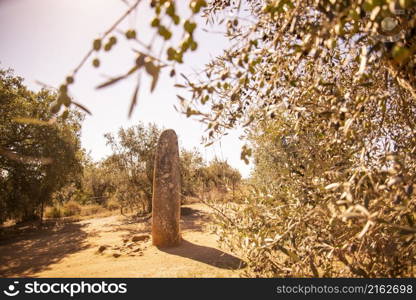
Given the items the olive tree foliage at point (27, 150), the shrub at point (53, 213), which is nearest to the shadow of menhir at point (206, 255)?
the olive tree foliage at point (27, 150)

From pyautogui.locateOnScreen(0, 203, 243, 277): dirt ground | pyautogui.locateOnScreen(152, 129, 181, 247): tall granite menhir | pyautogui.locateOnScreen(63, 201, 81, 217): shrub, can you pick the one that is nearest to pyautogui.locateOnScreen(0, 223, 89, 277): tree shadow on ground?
pyautogui.locateOnScreen(0, 203, 243, 277): dirt ground

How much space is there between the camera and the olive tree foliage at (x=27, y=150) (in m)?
16.0

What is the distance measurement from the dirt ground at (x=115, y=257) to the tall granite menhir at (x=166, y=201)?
1.71ft

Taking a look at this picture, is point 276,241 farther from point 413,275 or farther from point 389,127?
point 389,127

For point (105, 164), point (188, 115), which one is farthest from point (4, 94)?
point (188, 115)

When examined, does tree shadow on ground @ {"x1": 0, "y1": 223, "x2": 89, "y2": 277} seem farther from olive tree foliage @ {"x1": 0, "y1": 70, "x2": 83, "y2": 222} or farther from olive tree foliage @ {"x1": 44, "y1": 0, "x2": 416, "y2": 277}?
olive tree foliage @ {"x1": 44, "y1": 0, "x2": 416, "y2": 277}

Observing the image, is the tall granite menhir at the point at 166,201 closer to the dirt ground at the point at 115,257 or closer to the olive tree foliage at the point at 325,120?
the dirt ground at the point at 115,257

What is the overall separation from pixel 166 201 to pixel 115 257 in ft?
9.14

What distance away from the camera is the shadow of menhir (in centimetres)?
769

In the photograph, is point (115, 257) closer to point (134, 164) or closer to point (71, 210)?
point (134, 164)

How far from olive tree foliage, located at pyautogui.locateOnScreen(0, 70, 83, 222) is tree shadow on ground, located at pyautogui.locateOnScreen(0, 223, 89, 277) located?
2.16 meters

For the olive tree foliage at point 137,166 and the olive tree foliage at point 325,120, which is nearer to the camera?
the olive tree foliage at point 325,120

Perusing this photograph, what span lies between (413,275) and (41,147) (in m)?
20.2

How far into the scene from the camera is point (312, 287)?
2.81 metres
